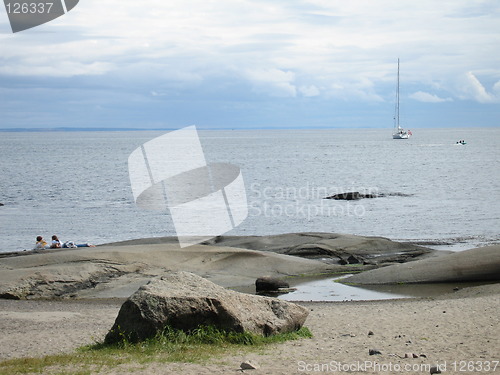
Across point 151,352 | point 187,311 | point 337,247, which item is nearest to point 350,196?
point 337,247

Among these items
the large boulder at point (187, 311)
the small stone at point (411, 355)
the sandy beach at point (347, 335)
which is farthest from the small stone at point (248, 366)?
the small stone at point (411, 355)

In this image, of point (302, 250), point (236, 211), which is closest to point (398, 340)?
point (302, 250)

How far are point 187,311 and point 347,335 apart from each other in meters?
3.03

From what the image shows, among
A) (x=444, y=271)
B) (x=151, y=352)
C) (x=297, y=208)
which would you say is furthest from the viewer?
(x=297, y=208)

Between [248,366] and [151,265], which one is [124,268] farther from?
[248,366]

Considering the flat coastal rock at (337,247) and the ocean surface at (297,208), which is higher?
the flat coastal rock at (337,247)

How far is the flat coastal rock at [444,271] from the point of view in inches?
781

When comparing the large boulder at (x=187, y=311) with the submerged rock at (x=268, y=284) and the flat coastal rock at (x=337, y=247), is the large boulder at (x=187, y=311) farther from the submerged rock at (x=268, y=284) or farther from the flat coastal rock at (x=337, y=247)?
the flat coastal rock at (x=337, y=247)

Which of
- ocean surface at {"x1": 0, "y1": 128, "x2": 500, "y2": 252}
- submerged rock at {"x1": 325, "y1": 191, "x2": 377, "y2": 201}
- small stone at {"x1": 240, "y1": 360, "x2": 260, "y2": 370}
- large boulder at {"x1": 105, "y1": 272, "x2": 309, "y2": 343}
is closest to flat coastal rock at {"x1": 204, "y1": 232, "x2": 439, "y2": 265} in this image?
ocean surface at {"x1": 0, "y1": 128, "x2": 500, "y2": 252}

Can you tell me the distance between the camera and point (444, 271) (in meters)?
20.2

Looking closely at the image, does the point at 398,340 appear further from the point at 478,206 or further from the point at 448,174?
the point at 448,174

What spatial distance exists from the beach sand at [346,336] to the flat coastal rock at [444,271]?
2.75 m

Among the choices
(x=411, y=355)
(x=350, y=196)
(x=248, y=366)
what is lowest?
(x=350, y=196)

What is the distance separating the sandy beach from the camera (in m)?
9.51
